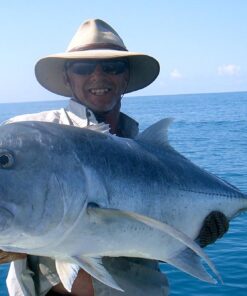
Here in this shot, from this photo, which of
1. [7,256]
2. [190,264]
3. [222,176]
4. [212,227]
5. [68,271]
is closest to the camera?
[68,271]

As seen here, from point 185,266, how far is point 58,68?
239 centimetres

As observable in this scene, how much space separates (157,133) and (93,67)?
39.3 inches

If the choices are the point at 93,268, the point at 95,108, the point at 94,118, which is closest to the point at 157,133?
the point at 94,118

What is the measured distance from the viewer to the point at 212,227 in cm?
396

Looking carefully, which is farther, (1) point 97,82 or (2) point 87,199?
(1) point 97,82

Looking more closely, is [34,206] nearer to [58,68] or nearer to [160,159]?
[160,159]

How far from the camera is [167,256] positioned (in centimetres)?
357

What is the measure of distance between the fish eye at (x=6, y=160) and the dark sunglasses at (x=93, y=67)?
1856mm

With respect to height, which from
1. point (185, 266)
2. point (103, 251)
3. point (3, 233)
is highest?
point (3, 233)

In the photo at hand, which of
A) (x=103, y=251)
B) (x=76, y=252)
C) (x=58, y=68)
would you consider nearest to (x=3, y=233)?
(x=76, y=252)

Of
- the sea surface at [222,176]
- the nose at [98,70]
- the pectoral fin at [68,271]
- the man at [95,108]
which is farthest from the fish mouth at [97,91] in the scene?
the sea surface at [222,176]

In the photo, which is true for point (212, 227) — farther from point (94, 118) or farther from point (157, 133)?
point (94, 118)

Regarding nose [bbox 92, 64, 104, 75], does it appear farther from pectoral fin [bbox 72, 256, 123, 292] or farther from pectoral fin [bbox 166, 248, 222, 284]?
pectoral fin [bbox 72, 256, 123, 292]

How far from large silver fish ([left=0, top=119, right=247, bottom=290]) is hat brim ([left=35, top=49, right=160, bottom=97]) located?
3.63ft
